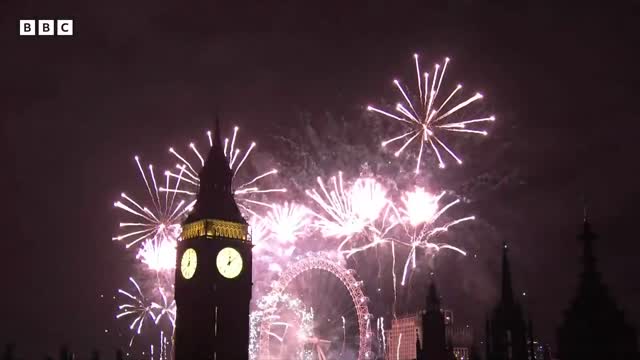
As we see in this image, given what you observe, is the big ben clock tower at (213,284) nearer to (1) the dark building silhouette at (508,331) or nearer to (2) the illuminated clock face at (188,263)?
(2) the illuminated clock face at (188,263)

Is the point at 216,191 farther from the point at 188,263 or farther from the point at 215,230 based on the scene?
the point at 188,263

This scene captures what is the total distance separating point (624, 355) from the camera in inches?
1903

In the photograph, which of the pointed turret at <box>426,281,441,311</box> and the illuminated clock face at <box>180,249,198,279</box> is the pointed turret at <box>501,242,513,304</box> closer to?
the pointed turret at <box>426,281,441,311</box>

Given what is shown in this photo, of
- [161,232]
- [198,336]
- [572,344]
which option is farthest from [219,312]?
[572,344]

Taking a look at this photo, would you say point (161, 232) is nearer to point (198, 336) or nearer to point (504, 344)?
point (198, 336)

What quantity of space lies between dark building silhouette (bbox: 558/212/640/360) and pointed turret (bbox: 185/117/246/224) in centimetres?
5431

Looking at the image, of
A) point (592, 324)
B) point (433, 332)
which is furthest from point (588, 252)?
point (433, 332)

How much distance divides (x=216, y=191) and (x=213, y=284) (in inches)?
459

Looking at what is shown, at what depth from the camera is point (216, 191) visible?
3976 inches

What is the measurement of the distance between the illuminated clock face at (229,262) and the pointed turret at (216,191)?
3861 mm

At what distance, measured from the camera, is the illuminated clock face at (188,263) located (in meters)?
95.9

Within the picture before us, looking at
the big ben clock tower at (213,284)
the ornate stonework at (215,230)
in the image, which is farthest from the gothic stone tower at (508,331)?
the ornate stonework at (215,230)

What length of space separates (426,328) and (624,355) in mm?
30156

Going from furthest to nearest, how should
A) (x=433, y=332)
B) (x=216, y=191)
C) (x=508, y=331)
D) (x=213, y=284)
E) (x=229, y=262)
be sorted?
(x=216, y=191)
(x=229, y=262)
(x=213, y=284)
(x=433, y=332)
(x=508, y=331)
